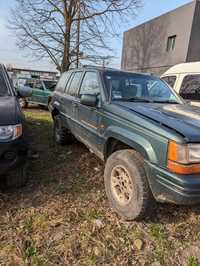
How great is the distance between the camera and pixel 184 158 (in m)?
2.26

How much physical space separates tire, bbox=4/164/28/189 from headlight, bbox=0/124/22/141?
1.60ft

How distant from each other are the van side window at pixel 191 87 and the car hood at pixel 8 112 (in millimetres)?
4912

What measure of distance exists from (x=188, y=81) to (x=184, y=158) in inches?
199

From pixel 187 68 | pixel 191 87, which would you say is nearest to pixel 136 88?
pixel 191 87

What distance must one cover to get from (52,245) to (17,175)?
1200 mm

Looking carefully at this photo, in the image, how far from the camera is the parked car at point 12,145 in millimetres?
2914

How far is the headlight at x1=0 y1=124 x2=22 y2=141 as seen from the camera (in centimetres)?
290

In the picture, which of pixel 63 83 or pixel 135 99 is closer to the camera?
pixel 135 99

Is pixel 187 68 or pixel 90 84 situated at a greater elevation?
pixel 187 68

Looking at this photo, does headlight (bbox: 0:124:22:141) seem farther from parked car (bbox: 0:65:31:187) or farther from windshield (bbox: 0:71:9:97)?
windshield (bbox: 0:71:9:97)

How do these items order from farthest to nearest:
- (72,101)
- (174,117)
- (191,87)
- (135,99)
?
(191,87)
(72,101)
(135,99)
(174,117)

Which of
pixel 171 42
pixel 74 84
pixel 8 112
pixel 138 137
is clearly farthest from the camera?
pixel 171 42

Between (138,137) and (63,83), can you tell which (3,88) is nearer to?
(63,83)

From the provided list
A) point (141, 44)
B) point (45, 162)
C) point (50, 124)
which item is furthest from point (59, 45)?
point (45, 162)
